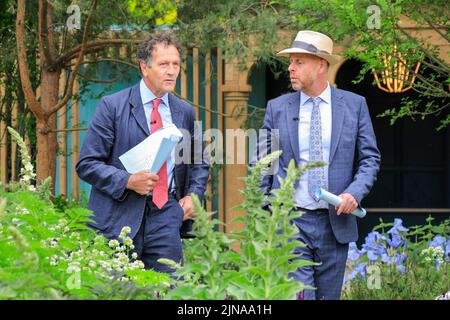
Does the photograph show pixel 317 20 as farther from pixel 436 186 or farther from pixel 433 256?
pixel 436 186

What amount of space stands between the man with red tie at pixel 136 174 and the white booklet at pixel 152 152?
0.19 ft

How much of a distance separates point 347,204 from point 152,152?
0.87m

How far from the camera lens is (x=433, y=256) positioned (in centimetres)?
690

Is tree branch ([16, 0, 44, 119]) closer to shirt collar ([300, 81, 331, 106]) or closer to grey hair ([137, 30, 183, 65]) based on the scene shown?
A: grey hair ([137, 30, 183, 65])

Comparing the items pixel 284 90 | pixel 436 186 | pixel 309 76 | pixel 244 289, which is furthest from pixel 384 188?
pixel 244 289

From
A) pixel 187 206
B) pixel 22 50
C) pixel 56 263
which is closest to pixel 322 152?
pixel 187 206

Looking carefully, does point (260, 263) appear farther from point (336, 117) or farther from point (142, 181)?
point (336, 117)

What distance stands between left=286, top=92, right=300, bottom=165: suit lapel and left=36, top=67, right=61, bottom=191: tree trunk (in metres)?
4.14

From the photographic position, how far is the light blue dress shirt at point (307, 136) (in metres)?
4.75

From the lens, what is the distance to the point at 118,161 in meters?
4.96

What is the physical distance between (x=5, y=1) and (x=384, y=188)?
484cm


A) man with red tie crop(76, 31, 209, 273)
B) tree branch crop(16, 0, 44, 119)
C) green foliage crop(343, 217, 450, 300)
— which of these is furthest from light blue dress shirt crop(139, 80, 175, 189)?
tree branch crop(16, 0, 44, 119)

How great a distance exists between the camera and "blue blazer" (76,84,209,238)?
4.83 meters

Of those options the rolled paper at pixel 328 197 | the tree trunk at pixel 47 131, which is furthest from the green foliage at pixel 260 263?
the tree trunk at pixel 47 131
